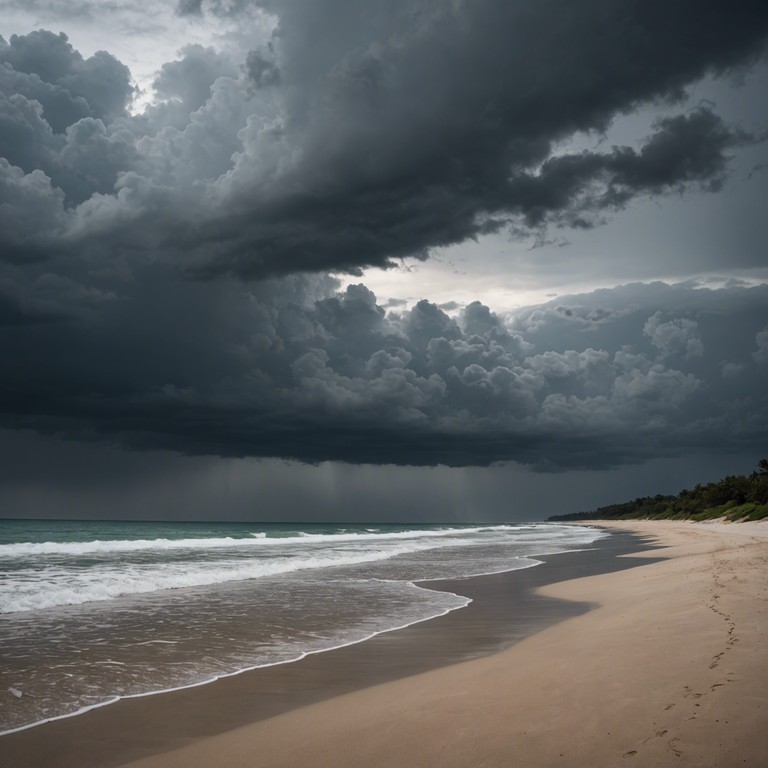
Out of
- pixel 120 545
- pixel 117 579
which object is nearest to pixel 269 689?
pixel 117 579

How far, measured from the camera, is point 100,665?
9.77 metres

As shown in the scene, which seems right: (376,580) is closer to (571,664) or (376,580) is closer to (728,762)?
(571,664)

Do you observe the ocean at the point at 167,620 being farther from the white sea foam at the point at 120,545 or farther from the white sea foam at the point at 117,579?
the white sea foam at the point at 120,545

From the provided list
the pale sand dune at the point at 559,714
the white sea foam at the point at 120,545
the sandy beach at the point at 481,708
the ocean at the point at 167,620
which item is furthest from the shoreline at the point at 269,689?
the white sea foam at the point at 120,545

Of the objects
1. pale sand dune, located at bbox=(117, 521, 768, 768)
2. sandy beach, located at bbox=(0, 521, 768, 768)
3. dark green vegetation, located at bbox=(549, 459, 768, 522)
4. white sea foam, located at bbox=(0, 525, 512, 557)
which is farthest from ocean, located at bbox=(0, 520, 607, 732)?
dark green vegetation, located at bbox=(549, 459, 768, 522)

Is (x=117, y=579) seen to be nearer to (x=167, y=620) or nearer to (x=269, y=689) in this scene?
(x=167, y=620)

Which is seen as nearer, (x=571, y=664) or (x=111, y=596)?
(x=571, y=664)

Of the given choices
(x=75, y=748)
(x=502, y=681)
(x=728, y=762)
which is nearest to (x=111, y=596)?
(x=75, y=748)

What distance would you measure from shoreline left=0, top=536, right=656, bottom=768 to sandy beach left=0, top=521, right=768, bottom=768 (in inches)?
1.1

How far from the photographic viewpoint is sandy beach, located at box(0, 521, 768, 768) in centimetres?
547

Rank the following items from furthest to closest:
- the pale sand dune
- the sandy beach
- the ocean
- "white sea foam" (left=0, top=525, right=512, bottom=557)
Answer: "white sea foam" (left=0, top=525, right=512, bottom=557), the ocean, the sandy beach, the pale sand dune

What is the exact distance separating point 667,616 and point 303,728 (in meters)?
7.35

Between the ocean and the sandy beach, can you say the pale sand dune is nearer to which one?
the sandy beach

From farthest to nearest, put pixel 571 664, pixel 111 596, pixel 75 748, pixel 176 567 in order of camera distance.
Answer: pixel 176 567, pixel 111 596, pixel 571 664, pixel 75 748
